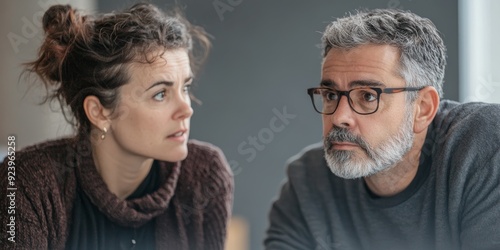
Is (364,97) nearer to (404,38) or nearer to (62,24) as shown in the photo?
(404,38)

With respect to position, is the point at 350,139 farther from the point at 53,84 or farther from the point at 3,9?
the point at 3,9

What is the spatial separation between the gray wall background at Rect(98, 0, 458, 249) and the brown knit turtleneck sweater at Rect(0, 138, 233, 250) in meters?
0.47

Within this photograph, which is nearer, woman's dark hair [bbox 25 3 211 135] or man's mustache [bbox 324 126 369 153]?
man's mustache [bbox 324 126 369 153]

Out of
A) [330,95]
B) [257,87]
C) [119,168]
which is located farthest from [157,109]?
[257,87]

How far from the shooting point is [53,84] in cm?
135

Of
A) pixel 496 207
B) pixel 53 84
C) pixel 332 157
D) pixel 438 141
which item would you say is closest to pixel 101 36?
pixel 53 84

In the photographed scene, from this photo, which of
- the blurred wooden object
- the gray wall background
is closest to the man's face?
the gray wall background

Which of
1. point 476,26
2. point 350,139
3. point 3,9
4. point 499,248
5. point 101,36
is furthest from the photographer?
point 3,9

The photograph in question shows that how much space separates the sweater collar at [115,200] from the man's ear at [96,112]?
49mm

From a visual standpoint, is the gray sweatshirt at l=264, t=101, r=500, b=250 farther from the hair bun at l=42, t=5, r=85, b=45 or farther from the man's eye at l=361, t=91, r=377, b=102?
the hair bun at l=42, t=5, r=85, b=45

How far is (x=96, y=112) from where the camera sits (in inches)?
52.3

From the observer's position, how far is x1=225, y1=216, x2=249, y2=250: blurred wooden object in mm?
1889

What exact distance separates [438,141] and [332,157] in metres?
0.19

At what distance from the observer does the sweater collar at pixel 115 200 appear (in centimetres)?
130
